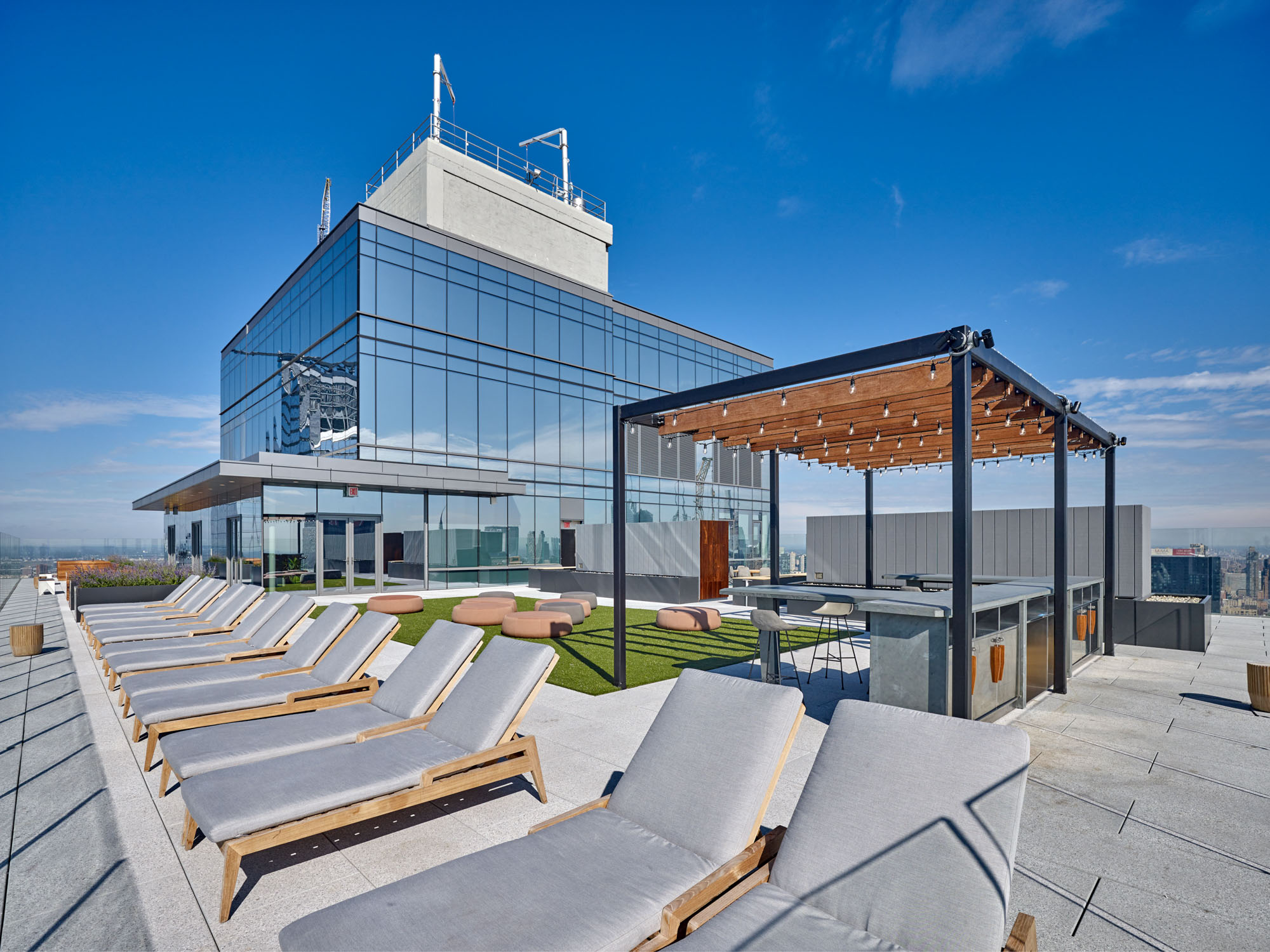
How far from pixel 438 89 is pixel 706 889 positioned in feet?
101

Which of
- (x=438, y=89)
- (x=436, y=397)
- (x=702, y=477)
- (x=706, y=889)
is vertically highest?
(x=438, y=89)

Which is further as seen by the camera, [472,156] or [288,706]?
[472,156]

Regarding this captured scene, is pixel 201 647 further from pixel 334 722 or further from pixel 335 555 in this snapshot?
pixel 335 555

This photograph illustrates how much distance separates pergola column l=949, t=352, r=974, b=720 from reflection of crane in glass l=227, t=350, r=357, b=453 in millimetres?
19871

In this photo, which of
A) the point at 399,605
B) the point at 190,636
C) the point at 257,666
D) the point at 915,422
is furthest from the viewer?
the point at 399,605

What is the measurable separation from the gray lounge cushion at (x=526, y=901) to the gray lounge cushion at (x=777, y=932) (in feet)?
0.81

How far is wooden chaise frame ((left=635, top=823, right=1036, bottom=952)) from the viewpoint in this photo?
7.11 ft

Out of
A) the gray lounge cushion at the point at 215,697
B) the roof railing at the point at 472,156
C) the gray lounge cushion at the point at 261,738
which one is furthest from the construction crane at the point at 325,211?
the gray lounge cushion at the point at 261,738

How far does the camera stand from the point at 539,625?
37.0 feet

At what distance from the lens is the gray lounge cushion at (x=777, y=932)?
6.94ft

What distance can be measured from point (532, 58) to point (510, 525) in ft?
49.3

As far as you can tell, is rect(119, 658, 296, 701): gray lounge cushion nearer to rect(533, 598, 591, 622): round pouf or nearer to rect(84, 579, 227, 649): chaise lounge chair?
rect(84, 579, 227, 649): chaise lounge chair

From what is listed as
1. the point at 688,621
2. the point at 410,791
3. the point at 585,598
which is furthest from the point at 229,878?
the point at 585,598

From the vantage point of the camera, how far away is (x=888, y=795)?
8.31 ft
